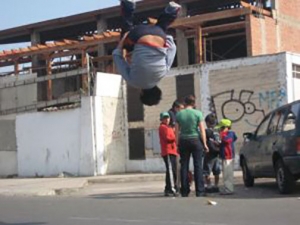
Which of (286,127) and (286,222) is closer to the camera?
(286,222)

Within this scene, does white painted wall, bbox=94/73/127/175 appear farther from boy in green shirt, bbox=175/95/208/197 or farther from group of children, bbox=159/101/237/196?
boy in green shirt, bbox=175/95/208/197

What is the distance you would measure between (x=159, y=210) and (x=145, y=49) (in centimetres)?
376

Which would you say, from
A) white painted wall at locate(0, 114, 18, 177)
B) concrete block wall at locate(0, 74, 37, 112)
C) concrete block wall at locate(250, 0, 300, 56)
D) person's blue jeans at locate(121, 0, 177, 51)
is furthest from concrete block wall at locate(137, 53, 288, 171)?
person's blue jeans at locate(121, 0, 177, 51)

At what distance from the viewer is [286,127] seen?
11.8m

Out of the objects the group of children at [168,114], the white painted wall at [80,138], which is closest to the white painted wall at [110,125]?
the white painted wall at [80,138]

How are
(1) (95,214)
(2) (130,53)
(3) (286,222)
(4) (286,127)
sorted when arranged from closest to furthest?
(2) (130,53) < (3) (286,222) < (1) (95,214) < (4) (286,127)

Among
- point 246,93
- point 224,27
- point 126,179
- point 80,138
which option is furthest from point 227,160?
point 224,27

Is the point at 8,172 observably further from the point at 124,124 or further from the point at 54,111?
the point at 124,124

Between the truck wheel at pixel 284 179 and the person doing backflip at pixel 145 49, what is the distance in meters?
5.10

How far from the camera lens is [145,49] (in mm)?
7047

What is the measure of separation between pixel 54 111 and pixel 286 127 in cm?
1372

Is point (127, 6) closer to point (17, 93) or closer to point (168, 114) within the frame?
point (168, 114)

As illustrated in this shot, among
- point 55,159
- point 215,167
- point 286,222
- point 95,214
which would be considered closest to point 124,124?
point 55,159

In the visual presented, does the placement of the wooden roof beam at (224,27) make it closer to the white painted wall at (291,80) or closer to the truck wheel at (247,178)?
the white painted wall at (291,80)
